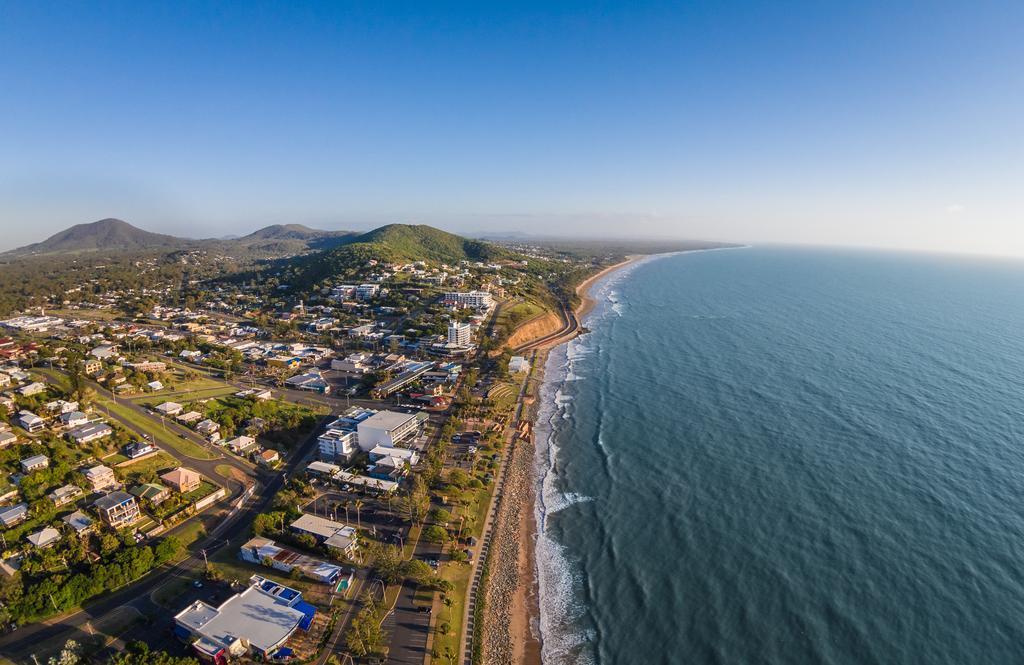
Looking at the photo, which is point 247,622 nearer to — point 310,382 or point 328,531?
point 328,531

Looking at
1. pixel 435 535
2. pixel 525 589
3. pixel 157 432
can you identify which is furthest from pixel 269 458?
pixel 525 589

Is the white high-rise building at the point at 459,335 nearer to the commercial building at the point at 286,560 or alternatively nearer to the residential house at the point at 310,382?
the residential house at the point at 310,382

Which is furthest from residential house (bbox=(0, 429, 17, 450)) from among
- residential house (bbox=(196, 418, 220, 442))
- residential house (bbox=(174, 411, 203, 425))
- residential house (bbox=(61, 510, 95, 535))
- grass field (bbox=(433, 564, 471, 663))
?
grass field (bbox=(433, 564, 471, 663))

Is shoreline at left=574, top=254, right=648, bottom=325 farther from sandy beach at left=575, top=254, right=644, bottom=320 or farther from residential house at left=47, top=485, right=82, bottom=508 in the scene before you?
residential house at left=47, top=485, right=82, bottom=508

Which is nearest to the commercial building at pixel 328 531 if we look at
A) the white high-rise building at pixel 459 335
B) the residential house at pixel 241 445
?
the residential house at pixel 241 445

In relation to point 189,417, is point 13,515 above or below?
below
